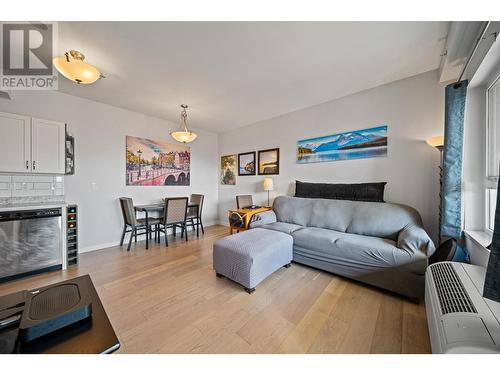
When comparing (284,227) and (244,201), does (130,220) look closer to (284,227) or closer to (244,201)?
(244,201)

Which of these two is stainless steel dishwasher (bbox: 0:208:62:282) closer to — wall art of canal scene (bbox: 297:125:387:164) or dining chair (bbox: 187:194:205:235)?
dining chair (bbox: 187:194:205:235)

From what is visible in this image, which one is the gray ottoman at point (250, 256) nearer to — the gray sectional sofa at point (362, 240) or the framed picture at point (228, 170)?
the gray sectional sofa at point (362, 240)

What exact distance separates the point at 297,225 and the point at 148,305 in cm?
219

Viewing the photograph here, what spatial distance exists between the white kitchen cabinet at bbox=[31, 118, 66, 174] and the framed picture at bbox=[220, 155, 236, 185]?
3030 mm

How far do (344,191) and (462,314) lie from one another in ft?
6.84

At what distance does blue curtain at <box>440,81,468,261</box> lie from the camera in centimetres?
180

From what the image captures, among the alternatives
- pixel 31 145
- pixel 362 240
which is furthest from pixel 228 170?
pixel 362 240

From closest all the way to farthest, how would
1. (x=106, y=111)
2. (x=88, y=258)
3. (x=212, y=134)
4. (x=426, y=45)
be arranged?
(x=426, y=45) → (x=88, y=258) → (x=106, y=111) → (x=212, y=134)

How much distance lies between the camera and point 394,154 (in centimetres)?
259

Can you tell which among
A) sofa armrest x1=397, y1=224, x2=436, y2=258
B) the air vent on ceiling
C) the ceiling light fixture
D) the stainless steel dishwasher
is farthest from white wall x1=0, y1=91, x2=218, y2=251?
the air vent on ceiling

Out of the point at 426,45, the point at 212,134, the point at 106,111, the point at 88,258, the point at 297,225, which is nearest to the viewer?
the point at 426,45

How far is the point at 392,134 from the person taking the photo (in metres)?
2.60

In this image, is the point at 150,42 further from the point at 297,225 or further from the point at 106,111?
the point at 297,225
